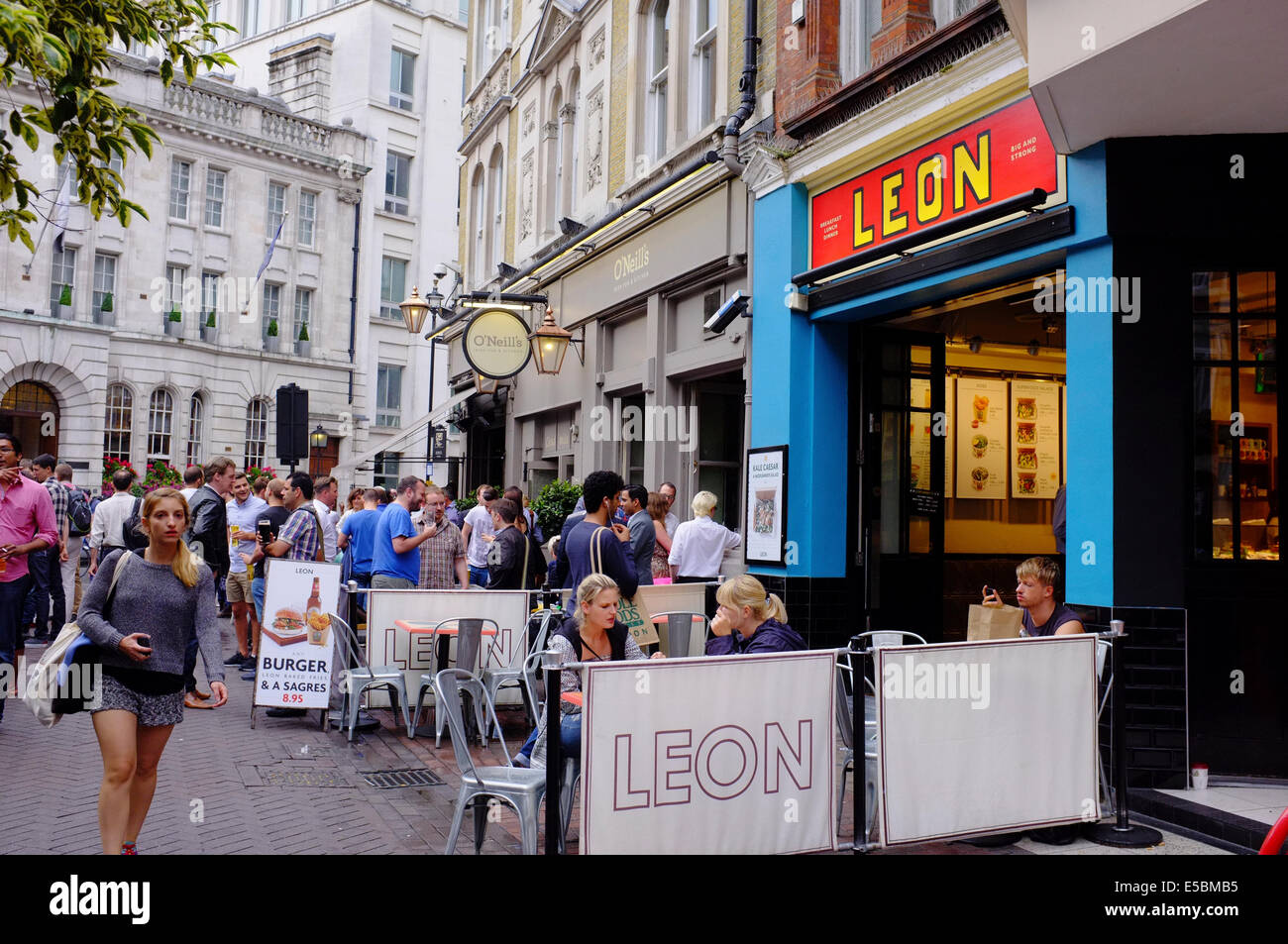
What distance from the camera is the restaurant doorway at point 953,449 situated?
10.2m

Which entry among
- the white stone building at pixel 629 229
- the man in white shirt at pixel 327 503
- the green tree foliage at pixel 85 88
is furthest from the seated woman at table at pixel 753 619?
the man in white shirt at pixel 327 503

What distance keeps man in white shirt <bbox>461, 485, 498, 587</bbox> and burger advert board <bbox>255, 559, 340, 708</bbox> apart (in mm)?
4886

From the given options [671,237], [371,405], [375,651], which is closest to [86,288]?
[371,405]

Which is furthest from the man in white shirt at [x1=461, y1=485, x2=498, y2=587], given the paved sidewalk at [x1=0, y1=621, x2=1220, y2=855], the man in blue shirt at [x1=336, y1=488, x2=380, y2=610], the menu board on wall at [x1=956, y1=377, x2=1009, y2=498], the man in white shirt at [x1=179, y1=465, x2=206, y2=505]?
the menu board on wall at [x1=956, y1=377, x2=1009, y2=498]

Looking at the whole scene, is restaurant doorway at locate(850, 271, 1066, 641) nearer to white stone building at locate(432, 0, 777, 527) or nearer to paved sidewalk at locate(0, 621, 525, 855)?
white stone building at locate(432, 0, 777, 527)

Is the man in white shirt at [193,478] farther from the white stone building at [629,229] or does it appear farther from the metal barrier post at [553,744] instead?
the metal barrier post at [553,744]

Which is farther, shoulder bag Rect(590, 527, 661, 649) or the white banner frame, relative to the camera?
shoulder bag Rect(590, 527, 661, 649)

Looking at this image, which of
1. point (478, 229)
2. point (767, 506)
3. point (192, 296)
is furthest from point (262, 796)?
point (192, 296)

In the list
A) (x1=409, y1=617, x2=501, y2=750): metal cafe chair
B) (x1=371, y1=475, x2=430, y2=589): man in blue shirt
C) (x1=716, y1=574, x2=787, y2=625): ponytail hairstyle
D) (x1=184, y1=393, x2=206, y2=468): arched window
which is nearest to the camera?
(x1=716, y1=574, x2=787, y2=625): ponytail hairstyle

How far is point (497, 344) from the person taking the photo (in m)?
15.5

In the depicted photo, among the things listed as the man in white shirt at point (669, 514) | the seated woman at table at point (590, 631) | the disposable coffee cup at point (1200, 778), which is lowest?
the disposable coffee cup at point (1200, 778)

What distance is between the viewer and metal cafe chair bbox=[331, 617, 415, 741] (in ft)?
27.1

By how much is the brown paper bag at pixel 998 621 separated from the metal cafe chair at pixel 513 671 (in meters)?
3.25
